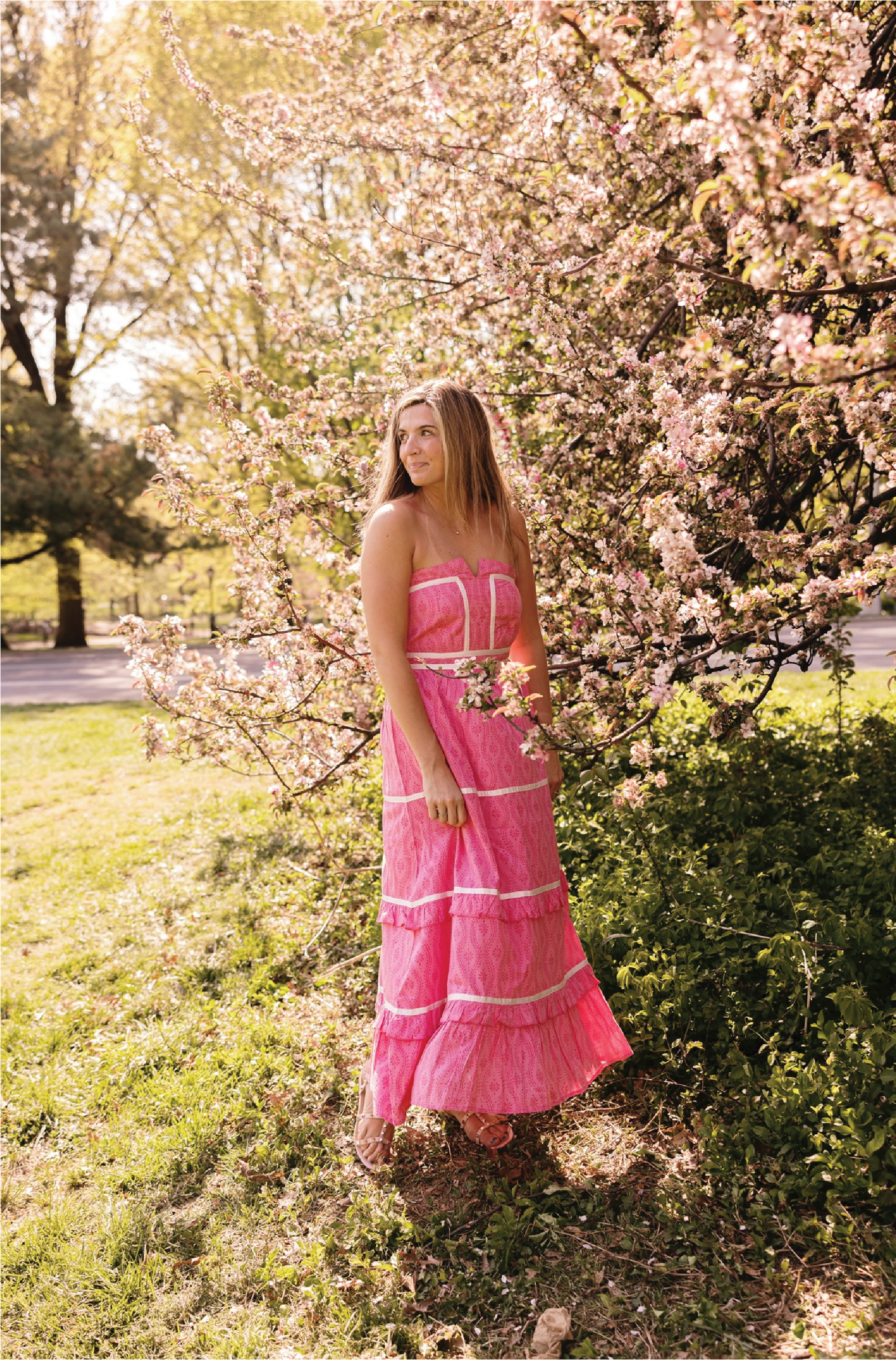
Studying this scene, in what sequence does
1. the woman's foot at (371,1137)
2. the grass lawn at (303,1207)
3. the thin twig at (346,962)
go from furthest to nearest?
the thin twig at (346,962) < the woman's foot at (371,1137) < the grass lawn at (303,1207)

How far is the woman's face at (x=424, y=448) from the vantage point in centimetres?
271

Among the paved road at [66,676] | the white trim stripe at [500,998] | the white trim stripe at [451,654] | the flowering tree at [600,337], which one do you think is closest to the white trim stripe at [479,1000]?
the white trim stripe at [500,998]

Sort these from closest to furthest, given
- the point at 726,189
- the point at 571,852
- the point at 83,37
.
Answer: the point at 726,189, the point at 571,852, the point at 83,37

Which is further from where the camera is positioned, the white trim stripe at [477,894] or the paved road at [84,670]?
the paved road at [84,670]

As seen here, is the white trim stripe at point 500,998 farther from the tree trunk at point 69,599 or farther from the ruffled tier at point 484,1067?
the tree trunk at point 69,599

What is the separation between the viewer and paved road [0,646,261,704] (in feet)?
47.2

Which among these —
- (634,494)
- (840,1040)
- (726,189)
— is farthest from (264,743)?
(726,189)

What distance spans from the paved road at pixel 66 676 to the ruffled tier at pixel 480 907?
28.9ft

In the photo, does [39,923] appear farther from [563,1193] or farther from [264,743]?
[563,1193]

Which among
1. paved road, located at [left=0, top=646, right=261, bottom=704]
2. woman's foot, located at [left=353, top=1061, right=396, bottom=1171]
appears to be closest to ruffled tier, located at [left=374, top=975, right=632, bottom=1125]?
woman's foot, located at [left=353, top=1061, right=396, bottom=1171]

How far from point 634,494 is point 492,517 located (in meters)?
0.96

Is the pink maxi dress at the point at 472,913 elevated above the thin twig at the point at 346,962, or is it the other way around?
the pink maxi dress at the point at 472,913

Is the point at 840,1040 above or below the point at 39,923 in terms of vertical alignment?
above

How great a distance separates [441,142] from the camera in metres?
4.64
